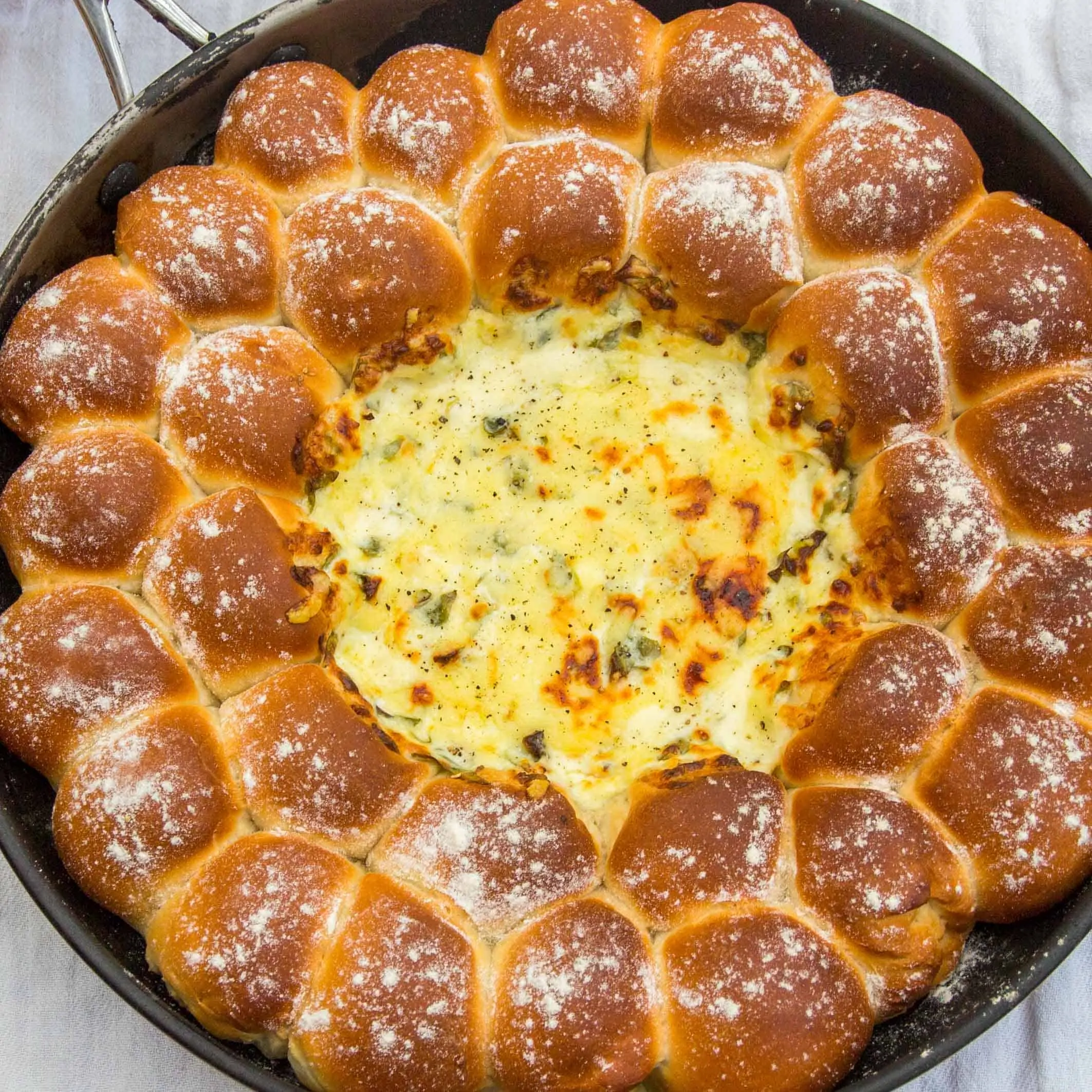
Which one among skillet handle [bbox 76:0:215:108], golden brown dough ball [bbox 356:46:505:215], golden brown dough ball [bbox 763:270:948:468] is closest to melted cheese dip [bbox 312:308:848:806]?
golden brown dough ball [bbox 763:270:948:468]

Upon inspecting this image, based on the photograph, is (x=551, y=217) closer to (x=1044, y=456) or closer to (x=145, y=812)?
(x=1044, y=456)

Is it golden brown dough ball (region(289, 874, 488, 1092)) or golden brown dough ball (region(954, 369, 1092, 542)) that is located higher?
golden brown dough ball (region(954, 369, 1092, 542))

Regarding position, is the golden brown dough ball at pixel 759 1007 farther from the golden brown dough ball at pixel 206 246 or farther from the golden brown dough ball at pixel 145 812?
the golden brown dough ball at pixel 206 246

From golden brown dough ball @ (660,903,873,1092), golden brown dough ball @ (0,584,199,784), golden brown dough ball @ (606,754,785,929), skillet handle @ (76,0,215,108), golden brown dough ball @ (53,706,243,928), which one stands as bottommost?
golden brown dough ball @ (660,903,873,1092)

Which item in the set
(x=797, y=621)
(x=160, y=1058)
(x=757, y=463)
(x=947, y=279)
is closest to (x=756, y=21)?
(x=947, y=279)

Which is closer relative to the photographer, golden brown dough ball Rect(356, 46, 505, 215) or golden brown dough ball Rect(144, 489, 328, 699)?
golden brown dough ball Rect(144, 489, 328, 699)

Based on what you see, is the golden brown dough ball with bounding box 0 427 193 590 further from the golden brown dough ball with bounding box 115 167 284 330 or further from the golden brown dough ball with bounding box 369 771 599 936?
the golden brown dough ball with bounding box 369 771 599 936
